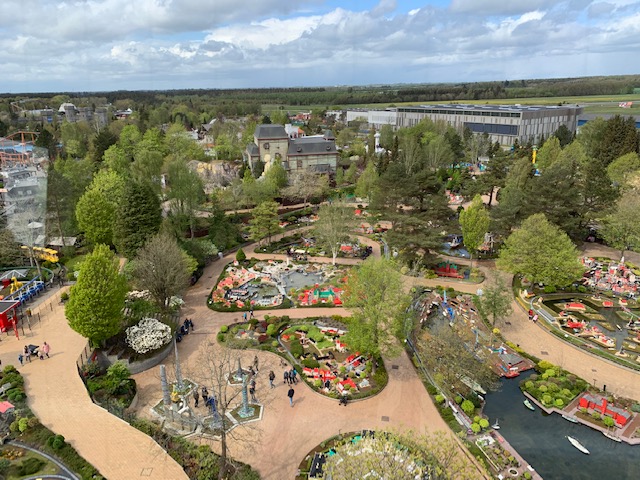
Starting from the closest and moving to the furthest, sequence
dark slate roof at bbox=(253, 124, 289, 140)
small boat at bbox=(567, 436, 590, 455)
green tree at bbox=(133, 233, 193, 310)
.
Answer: small boat at bbox=(567, 436, 590, 455) → green tree at bbox=(133, 233, 193, 310) → dark slate roof at bbox=(253, 124, 289, 140)

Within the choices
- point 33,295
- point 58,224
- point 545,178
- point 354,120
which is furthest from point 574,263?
point 354,120

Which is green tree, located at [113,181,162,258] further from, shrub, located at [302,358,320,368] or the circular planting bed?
shrub, located at [302,358,320,368]

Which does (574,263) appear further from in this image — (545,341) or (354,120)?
(354,120)

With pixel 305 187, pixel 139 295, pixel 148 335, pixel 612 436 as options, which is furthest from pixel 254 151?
pixel 612 436

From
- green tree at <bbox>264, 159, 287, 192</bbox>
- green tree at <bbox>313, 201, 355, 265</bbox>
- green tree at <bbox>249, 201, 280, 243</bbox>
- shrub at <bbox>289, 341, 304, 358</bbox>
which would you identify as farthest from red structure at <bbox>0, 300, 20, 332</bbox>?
green tree at <bbox>264, 159, 287, 192</bbox>

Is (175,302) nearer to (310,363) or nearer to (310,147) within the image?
(310,363)

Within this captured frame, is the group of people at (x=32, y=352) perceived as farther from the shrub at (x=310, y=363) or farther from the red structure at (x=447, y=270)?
the red structure at (x=447, y=270)

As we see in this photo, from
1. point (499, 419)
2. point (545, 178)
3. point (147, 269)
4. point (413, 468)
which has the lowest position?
point (499, 419)
